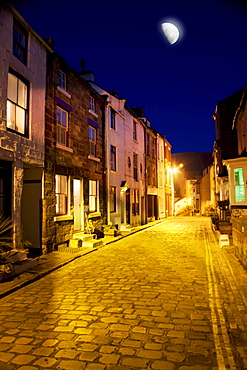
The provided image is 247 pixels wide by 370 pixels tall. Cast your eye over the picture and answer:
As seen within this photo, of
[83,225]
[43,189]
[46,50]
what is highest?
[46,50]

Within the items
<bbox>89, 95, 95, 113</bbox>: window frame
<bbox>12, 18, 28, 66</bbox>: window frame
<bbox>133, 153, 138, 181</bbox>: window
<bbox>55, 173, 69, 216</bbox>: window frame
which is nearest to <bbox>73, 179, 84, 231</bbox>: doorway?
<bbox>55, 173, 69, 216</bbox>: window frame

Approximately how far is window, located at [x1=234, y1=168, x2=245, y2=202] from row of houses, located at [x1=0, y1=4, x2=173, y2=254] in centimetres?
760

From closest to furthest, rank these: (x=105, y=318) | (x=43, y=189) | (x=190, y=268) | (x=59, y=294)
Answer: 1. (x=105, y=318)
2. (x=59, y=294)
3. (x=190, y=268)
4. (x=43, y=189)

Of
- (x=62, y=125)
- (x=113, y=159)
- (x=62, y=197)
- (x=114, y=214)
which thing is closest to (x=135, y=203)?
(x=114, y=214)

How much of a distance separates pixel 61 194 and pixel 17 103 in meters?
4.48

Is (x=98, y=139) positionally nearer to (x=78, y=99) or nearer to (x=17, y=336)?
(x=78, y=99)

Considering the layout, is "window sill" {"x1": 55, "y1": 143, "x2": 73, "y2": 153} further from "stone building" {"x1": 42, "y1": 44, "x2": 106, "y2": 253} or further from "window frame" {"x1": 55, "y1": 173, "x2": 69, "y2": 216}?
"window frame" {"x1": 55, "y1": 173, "x2": 69, "y2": 216}

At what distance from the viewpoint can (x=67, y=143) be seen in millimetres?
13234

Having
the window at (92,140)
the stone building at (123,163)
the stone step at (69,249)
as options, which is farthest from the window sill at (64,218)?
the stone building at (123,163)

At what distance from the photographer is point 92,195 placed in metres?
16.1

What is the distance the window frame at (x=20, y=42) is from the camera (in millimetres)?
9625

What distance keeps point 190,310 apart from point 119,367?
226 centimetres

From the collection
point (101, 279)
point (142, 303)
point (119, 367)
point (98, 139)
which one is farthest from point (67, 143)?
point (119, 367)

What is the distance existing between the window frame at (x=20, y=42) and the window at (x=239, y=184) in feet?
42.5
